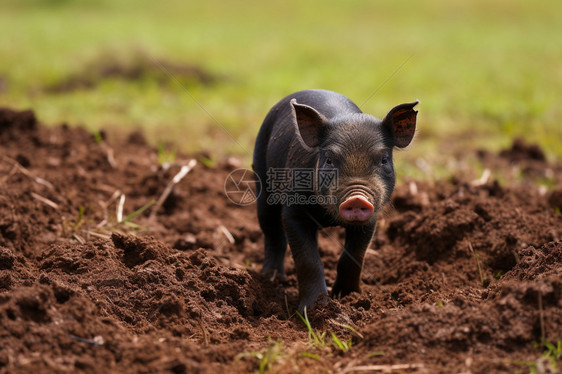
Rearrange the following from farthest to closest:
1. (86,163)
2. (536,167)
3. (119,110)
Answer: (119,110) → (536,167) → (86,163)

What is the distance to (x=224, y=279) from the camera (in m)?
4.46

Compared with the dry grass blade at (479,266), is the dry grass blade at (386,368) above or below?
below

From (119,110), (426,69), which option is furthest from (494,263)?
(426,69)

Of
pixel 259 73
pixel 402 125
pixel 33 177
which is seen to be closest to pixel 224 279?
pixel 402 125

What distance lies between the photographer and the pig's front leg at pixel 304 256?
183 inches

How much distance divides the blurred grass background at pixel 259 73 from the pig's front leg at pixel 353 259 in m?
2.17

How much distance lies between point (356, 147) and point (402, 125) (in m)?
0.49

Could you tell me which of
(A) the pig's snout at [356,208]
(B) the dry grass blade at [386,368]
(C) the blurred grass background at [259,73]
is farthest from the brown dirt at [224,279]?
(C) the blurred grass background at [259,73]

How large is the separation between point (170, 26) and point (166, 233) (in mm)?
17869

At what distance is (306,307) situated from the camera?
4.54 metres

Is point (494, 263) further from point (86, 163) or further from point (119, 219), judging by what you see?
point (86, 163)

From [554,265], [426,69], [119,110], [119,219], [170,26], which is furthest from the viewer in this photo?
[170,26]

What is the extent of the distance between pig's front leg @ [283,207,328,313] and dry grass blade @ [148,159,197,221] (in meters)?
1.97

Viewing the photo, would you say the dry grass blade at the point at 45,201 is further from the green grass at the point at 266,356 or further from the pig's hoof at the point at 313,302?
the green grass at the point at 266,356
